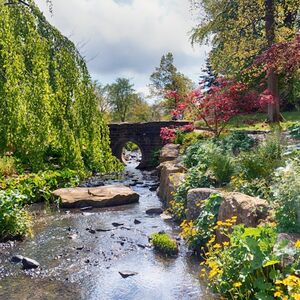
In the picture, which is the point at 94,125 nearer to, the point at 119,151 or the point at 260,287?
Answer: the point at 260,287

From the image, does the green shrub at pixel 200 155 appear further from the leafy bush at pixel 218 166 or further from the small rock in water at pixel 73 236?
the small rock in water at pixel 73 236

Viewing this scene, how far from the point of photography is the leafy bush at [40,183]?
8.00 metres

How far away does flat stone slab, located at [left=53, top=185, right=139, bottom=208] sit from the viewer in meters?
8.66

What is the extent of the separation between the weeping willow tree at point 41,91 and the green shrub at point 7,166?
6.03 feet

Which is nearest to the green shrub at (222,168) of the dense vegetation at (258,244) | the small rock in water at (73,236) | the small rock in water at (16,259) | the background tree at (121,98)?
the dense vegetation at (258,244)

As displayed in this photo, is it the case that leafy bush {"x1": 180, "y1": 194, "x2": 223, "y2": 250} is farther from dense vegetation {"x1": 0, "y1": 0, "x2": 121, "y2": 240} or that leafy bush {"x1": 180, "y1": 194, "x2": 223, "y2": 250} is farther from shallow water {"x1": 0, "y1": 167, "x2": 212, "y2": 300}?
dense vegetation {"x1": 0, "y1": 0, "x2": 121, "y2": 240}

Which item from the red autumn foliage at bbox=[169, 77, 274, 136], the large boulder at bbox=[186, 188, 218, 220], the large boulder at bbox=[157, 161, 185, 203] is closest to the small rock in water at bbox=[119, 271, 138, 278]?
the large boulder at bbox=[186, 188, 218, 220]

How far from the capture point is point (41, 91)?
6.91m

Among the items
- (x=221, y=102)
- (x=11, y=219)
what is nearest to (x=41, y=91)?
(x=11, y=219)

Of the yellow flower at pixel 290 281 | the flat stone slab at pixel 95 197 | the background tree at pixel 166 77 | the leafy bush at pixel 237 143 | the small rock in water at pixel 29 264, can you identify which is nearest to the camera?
the yellow flower at pixel 290 281

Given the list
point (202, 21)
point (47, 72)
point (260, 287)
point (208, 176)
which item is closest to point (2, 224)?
point (47, 72)

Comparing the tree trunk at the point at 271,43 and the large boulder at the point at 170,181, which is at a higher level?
the tree trunk at the point at 271,43

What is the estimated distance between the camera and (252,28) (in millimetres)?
14836

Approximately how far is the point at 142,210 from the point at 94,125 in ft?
6.92
